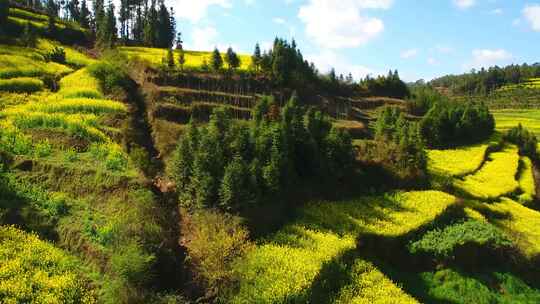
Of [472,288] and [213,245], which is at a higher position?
[213,245]

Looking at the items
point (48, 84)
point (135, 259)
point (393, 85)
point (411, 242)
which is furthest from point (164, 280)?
point (393, 85)

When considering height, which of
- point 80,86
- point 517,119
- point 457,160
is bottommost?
point 457,160

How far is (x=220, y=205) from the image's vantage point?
119ft

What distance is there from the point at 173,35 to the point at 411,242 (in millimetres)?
89864

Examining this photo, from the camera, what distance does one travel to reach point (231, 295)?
29.0 meters

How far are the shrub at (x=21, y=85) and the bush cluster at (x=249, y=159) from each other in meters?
27.5

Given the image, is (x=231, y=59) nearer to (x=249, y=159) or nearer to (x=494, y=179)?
(x=249, y=159)

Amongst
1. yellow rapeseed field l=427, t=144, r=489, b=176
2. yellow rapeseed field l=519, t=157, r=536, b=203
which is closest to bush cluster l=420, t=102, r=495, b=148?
yellow rapeseed field l=427, t=144, r=489, b=176

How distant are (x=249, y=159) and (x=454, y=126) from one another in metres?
57.6

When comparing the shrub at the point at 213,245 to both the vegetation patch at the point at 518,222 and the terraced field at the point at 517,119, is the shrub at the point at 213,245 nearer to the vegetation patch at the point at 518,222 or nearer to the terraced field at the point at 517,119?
the vegetation patch at the point at 518,222

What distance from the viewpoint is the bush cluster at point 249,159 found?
36281mm

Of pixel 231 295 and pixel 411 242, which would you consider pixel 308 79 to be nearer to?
pixel 411 242

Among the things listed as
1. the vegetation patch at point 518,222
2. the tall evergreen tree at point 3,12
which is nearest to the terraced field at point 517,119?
the vegetation patch at point 518,222

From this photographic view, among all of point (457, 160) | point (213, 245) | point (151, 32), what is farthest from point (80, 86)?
point (457, 160)
